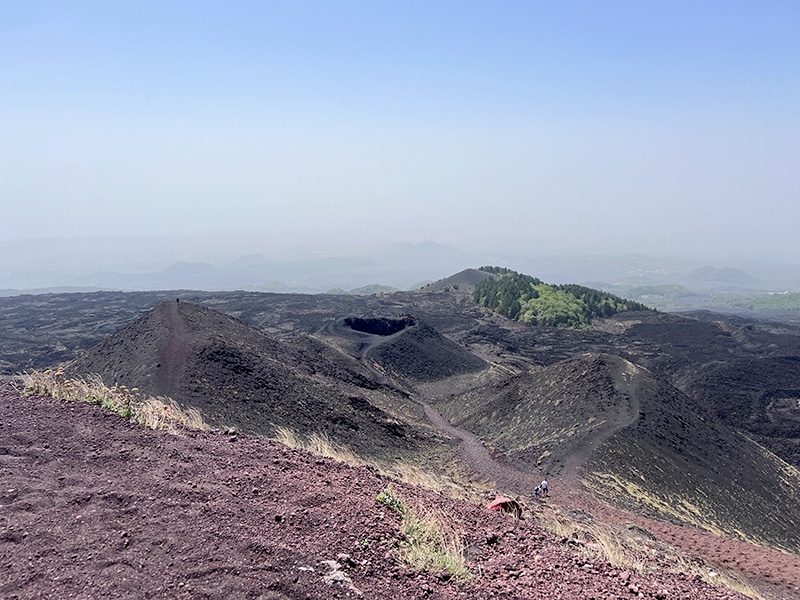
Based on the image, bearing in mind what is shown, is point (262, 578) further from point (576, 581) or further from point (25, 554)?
point (576, 581)

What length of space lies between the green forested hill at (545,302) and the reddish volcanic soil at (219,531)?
6485cm

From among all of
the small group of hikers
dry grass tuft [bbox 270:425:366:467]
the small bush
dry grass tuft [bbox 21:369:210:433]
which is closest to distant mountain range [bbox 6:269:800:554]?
the small group of hikers

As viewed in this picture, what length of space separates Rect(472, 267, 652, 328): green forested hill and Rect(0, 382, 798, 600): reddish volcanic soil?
64.8m

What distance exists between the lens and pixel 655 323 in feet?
222

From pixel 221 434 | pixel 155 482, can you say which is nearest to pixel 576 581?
pixel 155 482

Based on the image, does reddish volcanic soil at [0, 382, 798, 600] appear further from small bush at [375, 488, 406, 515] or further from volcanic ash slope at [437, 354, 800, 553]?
volcanic ash slope at [437, 354, 800, 553]

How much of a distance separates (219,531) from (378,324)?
43.8 m

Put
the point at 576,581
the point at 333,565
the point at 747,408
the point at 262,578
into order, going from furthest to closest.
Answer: the point at 747,408
the point at 576,581
the point at 333,565
the point at 262,578

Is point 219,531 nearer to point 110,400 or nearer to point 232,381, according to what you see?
point 110,400

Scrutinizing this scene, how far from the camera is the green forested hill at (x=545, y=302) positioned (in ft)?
228

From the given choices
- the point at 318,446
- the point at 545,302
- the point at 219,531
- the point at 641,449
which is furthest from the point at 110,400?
the point at 545,302

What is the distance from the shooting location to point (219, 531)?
194 inches

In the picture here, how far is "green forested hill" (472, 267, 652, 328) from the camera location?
69.4m

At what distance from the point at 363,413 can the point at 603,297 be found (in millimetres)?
68290
